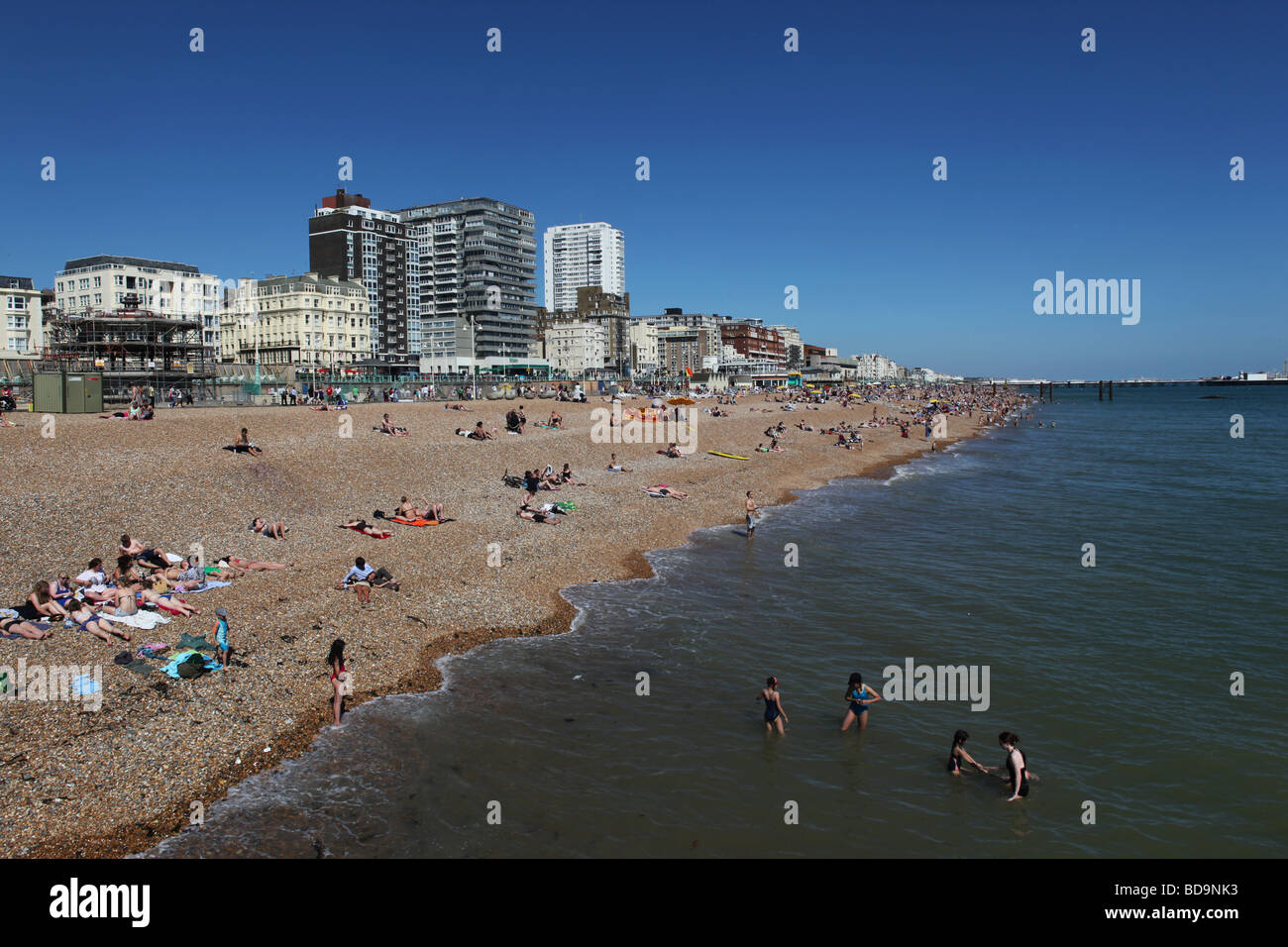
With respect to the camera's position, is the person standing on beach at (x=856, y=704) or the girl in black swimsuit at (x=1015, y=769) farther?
the person standing on beach at (x=856, y=704)

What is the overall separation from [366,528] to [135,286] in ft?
296

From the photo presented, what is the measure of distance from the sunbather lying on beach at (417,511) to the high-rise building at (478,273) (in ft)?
339

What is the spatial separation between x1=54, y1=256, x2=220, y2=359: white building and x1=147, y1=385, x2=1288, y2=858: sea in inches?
3357

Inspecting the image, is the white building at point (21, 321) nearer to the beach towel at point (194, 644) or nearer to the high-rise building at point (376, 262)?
the high-rise building at point (376, 262)

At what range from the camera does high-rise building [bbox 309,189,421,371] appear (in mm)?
123312

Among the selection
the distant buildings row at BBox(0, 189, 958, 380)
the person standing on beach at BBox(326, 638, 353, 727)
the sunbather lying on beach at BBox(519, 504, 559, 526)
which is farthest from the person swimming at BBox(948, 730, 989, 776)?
the distant buildings row at BBox(0, 189, 958, 380)

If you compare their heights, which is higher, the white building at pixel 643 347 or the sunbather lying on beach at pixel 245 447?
the white building at pixel 643 347

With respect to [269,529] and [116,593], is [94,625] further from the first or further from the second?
[269,529]

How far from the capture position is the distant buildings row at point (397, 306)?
3558 inches

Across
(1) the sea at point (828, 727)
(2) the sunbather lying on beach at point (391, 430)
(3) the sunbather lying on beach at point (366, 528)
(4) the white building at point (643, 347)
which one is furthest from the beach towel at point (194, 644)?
(4) the white building at point (643, 347)

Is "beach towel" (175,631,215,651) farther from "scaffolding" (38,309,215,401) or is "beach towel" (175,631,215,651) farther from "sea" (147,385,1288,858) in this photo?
"scaffolding" (38,309,215,401)

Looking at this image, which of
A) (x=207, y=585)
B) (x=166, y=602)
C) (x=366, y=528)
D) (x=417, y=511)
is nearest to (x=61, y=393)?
(x=417, y=511)

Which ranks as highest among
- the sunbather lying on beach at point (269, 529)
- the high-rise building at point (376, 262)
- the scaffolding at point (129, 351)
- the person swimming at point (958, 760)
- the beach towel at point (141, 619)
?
the high-rise building at point (376, 262)

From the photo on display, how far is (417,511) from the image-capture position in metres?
22.6
